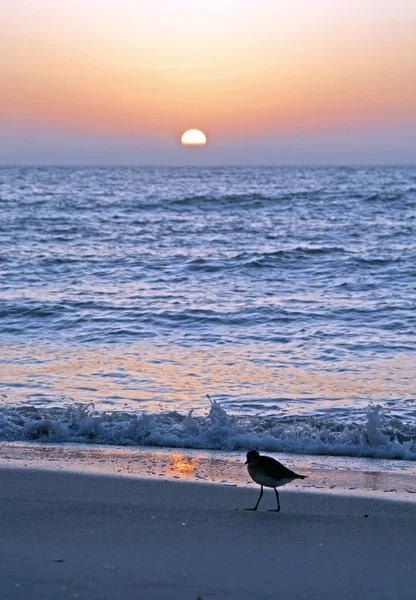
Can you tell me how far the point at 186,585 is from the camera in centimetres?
386

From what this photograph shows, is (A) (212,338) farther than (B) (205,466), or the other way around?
(A) (212,338)

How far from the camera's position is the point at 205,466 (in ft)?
21.5

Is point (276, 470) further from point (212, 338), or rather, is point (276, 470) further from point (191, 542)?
point (212, 338)

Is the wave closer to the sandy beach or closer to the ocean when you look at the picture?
the ocean

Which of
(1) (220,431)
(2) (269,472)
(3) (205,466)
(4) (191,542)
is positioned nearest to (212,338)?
(1) (220,431)

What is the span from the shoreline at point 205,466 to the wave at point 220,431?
16 centimetres

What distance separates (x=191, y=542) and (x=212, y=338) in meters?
7.68

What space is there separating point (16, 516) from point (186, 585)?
1533mm

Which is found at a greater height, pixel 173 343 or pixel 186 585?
pixel 186 585

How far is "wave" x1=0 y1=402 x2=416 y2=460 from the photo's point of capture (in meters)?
7.27

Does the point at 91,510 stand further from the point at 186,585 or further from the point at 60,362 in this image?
the point at 60,362

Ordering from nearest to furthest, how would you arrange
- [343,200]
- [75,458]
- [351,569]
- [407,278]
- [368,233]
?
[351,569]
[75,458]
[407,278]
[368,233]
[343,200]

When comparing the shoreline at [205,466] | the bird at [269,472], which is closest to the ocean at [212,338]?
the shoreline at [205,466]

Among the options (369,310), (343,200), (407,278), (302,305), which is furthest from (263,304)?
(343,200)
